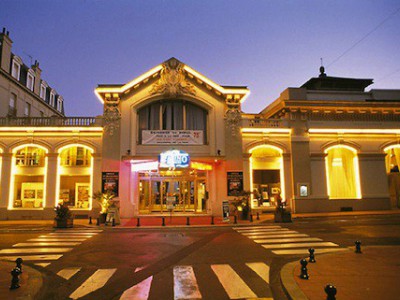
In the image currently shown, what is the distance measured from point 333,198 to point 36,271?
2296cm

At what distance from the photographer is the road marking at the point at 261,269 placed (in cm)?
752

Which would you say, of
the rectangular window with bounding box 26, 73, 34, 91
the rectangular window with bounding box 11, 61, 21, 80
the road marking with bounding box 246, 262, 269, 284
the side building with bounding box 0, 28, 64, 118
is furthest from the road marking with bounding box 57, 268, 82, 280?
the rectangular window with bounding box 26, 73, 34, 91

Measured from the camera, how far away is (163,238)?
13.8 metres

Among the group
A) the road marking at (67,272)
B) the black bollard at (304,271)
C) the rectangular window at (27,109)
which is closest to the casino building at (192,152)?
the rectangular window at (27,109)

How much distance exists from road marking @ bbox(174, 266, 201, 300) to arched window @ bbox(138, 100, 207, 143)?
1675 centimetres

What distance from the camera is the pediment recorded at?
77.0 ft

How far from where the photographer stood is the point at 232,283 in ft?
22.8

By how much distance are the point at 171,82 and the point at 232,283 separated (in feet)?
62.1

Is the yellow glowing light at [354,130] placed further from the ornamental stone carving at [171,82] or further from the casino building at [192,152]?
the ornamental stone carving at [171,82]

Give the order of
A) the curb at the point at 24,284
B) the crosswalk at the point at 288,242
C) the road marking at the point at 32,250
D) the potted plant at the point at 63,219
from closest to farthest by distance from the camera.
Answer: the curb at the point at 24,284
the crosswalk at the point at 288,242
the road marking at the point at 32,250
the potted plant at the point at 63,219

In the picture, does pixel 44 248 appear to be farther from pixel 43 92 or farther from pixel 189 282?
pixel 43 92

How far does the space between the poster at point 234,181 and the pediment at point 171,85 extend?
19.1 feet

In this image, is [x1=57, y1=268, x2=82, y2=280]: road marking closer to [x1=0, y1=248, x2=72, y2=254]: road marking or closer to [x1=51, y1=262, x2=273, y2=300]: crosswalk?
[x1=51, y1=262, x2=273, y2=300]: crosswalk

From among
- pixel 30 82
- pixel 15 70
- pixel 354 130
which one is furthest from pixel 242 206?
pixel 30 82
